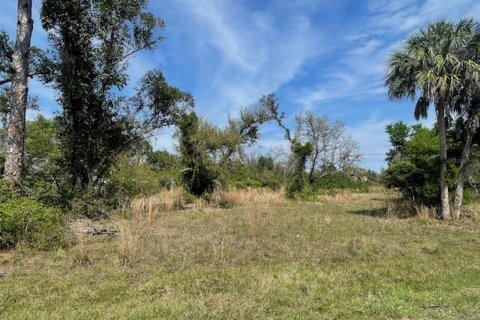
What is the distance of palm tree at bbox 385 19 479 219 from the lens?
12.8 m

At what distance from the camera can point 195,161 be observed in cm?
2008

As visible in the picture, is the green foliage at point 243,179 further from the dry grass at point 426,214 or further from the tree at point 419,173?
the dry grass at point 426,214

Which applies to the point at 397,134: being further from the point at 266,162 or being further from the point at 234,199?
the point at 234,199

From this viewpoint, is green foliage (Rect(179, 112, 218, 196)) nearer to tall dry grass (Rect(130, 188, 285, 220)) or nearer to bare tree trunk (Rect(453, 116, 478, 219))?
tall dry grass (Rect(130, 188, 285, 220))

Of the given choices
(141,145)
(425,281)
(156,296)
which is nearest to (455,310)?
(425,281)

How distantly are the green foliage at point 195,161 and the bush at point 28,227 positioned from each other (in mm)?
11636

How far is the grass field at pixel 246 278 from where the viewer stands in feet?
14.5

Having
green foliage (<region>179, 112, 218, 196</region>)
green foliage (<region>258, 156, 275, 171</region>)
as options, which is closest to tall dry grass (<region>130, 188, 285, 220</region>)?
green foliage (<region>179, 112, 218, 196</region>)

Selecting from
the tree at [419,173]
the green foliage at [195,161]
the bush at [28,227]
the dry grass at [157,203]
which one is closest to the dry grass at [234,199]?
the green foliage at [195,161]

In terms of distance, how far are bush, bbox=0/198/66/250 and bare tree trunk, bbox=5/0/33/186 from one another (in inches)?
94.0

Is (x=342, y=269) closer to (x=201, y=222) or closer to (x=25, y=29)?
(x=201, y=222)

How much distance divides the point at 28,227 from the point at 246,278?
16.0ft

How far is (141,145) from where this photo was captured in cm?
1612

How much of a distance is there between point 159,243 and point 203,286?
2996 mm
